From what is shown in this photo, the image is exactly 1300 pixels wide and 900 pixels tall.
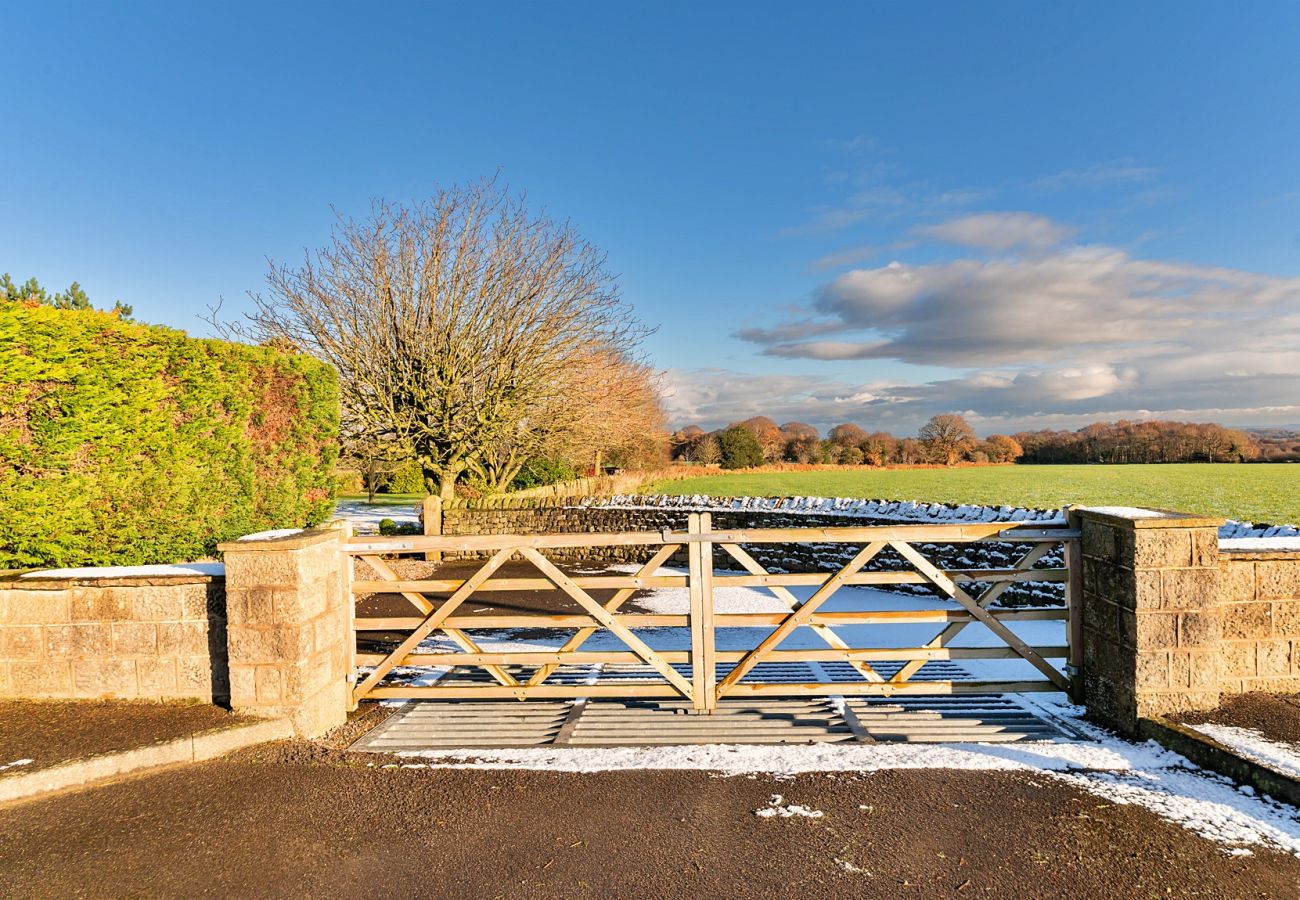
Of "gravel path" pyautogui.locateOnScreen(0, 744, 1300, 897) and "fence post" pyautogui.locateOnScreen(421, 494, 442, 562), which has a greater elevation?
"fence post" pyautogui.locateOnScreen(421, 494, 442, 562)

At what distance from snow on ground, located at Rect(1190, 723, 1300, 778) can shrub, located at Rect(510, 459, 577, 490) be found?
19.5 meters

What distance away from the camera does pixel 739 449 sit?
127 feet

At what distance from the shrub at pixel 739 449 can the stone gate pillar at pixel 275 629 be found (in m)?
34.3

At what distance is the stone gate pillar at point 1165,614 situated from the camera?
4152 millimetres

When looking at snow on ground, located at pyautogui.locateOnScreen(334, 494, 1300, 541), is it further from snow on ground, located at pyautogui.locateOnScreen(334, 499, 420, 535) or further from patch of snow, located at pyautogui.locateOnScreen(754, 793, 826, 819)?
patch of snow, located at pyautogui.locateOnScreen(754, 793, 826, 819)

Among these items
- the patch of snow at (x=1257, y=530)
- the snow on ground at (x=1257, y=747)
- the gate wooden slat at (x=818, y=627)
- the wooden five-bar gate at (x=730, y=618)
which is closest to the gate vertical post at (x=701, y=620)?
the wooden five-bar gate at (x=730, y=618)

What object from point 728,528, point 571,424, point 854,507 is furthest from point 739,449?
point 854,507

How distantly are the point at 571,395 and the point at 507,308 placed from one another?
8.15 ft

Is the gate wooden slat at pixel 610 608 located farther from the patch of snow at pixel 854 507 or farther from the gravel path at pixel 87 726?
the patch of snow at pixel 854 507

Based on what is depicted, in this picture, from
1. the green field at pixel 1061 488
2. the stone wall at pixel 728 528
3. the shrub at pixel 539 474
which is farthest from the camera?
the shrub at pixel 539 474

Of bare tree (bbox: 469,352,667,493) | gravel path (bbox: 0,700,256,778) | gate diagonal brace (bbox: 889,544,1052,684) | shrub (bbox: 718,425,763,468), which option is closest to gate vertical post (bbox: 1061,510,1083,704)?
gate diagonal brace (bbox: 889,544,1052,684)

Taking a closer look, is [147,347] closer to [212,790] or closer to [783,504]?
[212,790]

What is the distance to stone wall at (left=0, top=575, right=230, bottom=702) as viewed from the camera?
183 inches

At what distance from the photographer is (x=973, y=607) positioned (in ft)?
15.3
